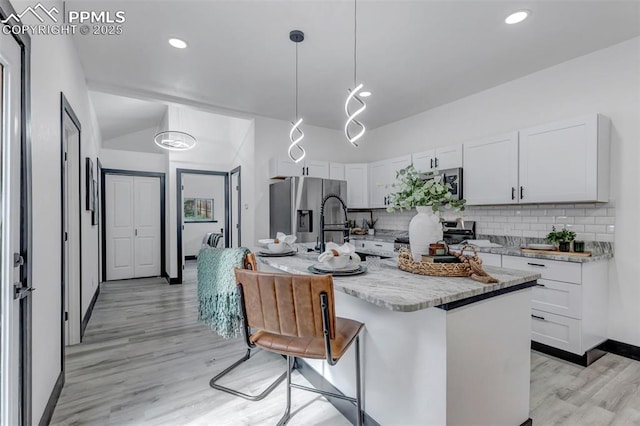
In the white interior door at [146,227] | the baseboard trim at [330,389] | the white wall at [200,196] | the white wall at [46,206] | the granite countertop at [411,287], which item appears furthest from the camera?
the white wall at [200,196]

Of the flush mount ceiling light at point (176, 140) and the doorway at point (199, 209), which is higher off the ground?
the flush mount ceiling light at point (176, 140)

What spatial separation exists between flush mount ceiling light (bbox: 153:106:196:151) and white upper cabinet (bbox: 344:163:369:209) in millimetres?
2574

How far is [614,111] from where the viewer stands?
2742 mm

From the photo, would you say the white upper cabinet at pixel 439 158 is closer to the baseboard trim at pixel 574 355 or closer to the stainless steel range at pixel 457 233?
the stainless steel range at pixel 457 233

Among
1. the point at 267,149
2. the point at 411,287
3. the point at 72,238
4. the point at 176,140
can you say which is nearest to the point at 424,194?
the point at 411,287

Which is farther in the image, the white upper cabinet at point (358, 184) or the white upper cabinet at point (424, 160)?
the white upper cabinet at point (358, 184)

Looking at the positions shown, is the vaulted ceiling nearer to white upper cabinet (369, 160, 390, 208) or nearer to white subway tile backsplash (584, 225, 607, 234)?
white upper cabinet (369, 160, 390, 208)

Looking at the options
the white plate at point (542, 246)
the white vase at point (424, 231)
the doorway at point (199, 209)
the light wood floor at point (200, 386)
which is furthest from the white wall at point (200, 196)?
the white vase at point (424, 231)

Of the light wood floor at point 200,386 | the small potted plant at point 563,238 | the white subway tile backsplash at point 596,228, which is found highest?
the white subway tile backsplash at point 596,228

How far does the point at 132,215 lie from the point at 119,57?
368 cm

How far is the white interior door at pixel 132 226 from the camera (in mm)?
5684

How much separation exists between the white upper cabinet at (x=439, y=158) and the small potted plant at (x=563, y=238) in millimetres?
1306

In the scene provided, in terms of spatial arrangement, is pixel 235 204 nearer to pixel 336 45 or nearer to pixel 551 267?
pixel 336 45

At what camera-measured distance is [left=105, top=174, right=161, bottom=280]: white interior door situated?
18.6 feet
